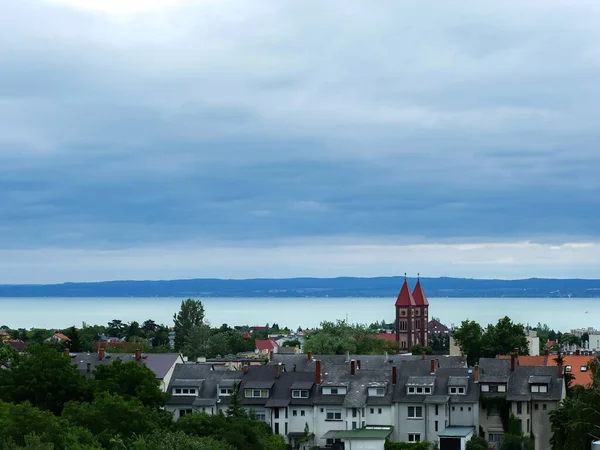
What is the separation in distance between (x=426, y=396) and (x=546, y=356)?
1066 inches

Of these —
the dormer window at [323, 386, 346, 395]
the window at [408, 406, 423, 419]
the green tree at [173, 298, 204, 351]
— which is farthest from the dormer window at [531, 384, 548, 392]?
the green tree at [173, 298, 204, 351]

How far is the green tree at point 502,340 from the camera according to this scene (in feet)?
328

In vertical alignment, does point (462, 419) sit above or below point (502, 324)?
below

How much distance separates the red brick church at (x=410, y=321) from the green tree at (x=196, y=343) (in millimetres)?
36682

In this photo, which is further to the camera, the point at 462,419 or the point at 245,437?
the point at 462,419

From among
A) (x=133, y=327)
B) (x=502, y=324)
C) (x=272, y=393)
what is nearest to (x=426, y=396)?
(x=272, y=393)

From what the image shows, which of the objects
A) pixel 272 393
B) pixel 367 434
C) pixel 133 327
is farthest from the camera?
pixel 133 327

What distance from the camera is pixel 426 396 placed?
66375 mm

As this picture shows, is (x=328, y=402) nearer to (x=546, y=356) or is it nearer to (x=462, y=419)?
(x=462, y=419)

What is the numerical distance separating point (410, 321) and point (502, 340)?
60.0 m

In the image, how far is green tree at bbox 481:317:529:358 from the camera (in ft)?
328

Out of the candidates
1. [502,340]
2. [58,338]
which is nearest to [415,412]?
[502,340]

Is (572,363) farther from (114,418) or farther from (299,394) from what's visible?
(114,418)

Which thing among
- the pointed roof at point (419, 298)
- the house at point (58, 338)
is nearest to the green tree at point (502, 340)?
the pointed roof at point (419, 298)
